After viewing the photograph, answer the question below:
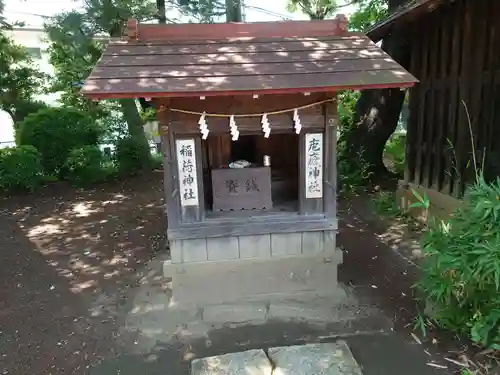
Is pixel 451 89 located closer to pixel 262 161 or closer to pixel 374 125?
pixel 262 161

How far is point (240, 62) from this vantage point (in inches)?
169

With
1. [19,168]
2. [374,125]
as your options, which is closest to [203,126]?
[374,125]

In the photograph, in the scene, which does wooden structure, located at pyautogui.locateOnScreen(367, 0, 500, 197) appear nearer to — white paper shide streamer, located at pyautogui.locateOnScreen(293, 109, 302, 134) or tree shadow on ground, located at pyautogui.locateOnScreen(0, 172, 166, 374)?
white paper shide streamer, located at pyautogui.locateOnScreen(293, 109, 302, 134)

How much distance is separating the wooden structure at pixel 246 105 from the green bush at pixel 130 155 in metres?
7.50

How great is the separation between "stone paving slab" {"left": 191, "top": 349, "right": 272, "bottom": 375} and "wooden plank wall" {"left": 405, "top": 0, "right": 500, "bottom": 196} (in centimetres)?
427

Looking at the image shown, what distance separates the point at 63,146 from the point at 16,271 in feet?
18.3

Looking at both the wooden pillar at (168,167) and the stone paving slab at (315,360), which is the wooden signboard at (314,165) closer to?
the wooden pillar at (168,167)

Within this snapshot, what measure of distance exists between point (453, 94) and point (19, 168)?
31.6 ft

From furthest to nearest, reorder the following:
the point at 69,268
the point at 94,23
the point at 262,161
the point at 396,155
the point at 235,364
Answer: the point at 396,155, the point at 94,23, the point at 69,268, the point at 262,161, the point at 235,364

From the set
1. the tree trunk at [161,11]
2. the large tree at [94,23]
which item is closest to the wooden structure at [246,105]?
the large tree at [94,23]

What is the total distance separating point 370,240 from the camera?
7.08 m

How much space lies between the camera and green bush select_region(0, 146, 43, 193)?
32.1ft

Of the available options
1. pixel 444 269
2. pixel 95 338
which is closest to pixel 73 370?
pixel 95 338

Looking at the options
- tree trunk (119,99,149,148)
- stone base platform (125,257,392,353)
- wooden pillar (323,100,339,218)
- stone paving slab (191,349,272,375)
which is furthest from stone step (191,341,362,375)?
tree trunk (119,99,149,148)
